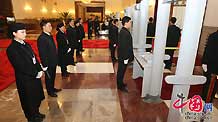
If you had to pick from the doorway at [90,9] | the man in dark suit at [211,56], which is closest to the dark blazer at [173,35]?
the man in dark suit at [211,56]

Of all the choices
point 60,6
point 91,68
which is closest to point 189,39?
point 91,68

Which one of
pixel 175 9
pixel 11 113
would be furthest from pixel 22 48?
pixel 175 9

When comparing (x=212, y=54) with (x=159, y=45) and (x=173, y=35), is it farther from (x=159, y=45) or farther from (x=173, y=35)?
(x=173, y=35)

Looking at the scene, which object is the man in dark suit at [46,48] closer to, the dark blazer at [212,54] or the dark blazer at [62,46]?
the dark blazer at [62,46]

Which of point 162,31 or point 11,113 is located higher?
point 162,31

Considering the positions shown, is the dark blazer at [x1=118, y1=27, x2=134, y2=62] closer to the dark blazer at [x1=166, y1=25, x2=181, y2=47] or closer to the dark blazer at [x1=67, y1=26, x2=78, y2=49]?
the dark blazer at [x1=166, y1=25, x2=181, y2=47]

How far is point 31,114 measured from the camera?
2.48 metres

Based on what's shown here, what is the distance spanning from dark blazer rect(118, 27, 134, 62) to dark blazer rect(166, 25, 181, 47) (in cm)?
200

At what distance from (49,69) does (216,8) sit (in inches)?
201

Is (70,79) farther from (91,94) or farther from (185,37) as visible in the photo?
(185,37)

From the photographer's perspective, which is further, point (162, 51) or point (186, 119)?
point (162, 51)

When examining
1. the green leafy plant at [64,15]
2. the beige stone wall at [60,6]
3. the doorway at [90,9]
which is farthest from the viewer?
the doorway at [90,9]

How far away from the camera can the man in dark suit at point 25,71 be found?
212 centimetres

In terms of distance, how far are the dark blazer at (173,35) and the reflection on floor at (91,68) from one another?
1.89 meters
